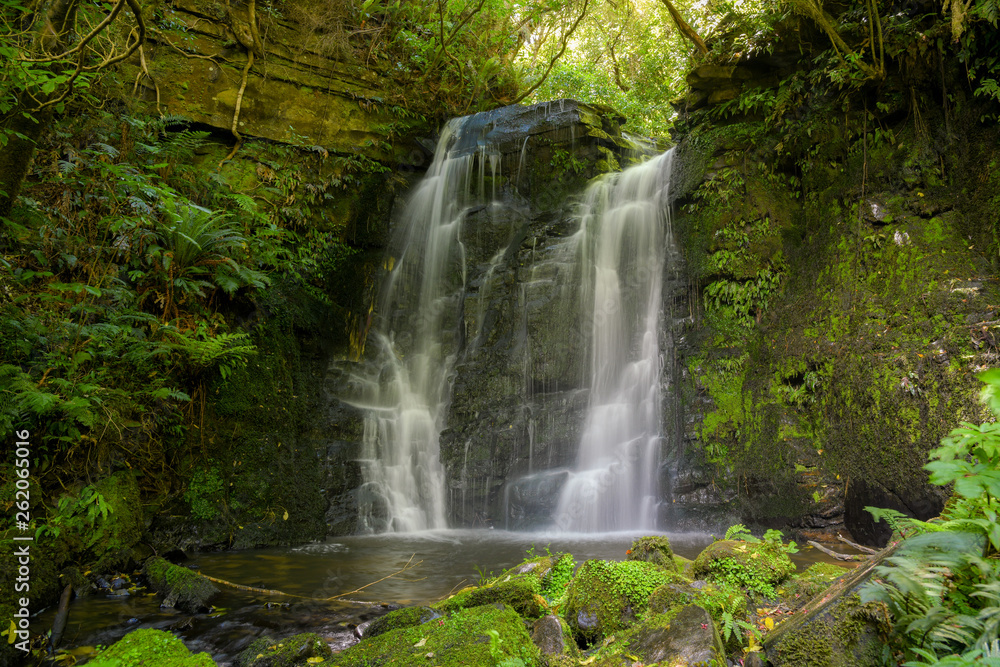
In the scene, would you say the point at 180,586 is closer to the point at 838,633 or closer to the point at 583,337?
the point at 838,633

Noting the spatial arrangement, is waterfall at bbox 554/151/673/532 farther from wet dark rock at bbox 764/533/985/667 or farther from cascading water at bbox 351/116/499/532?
wet dark rock at bbox 764/533/985/667

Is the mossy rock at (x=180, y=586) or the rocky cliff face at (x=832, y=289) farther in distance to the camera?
the rocky cliff face at (x=832, y=289)

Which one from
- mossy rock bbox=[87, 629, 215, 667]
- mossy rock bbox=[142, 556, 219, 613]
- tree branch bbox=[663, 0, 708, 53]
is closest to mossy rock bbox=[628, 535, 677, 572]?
mossy rock bbox=[87, 629, 215, 667]

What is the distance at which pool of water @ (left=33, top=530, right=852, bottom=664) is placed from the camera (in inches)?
155

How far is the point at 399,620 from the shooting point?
3602mm

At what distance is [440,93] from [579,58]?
24.6 feet

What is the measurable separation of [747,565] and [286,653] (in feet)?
9.52

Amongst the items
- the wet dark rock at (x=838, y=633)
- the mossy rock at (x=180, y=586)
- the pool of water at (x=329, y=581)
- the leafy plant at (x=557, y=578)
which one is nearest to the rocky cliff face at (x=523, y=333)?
the pool of water at (x=329, y=581)

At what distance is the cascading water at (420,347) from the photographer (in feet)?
27.4

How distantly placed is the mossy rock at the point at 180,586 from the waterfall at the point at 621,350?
4384mm

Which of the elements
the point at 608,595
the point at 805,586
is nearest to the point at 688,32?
the point at 805,586

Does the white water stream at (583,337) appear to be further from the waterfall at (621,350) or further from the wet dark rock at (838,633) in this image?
the wet dark rock at (838,633)

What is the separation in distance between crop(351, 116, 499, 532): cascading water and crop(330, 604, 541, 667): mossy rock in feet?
16.8

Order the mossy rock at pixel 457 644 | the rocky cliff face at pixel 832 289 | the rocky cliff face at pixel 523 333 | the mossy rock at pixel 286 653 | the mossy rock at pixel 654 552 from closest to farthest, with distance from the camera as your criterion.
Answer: the mossy rock at pixel 457 644, the mossy rock at pixel 286 653, the mossy rock at pixel 654 552, the rocky cliff face at pixel 832 289, the rocky cliff face at pixel 523 333
